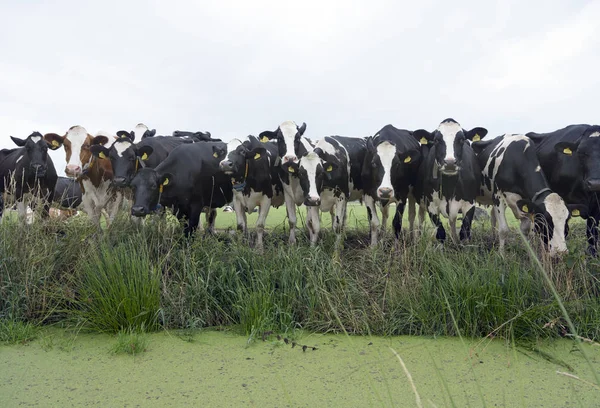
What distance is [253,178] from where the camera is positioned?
7.51 metres

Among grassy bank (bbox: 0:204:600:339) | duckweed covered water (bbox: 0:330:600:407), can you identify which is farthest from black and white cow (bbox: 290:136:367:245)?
duckweed covered water (bbox: 0:330:600:407)

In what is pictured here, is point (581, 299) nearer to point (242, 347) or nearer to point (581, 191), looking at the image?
point (581, 191)

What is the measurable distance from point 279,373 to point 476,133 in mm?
5252

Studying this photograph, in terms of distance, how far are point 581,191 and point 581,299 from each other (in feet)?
8.79

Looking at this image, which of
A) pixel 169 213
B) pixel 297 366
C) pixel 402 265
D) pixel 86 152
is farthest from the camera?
pixel 86 152

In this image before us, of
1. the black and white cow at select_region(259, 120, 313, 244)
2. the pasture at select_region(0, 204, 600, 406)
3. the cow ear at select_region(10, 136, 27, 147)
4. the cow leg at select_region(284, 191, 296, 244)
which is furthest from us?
the cow ear at select_region(10, 136, 27, 147)

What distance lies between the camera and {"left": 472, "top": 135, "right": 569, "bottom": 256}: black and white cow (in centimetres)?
549

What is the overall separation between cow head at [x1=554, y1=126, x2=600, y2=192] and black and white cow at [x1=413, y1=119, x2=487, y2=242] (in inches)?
46.2

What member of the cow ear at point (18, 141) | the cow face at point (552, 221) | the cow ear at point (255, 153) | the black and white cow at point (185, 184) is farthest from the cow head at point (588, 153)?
the cow ear at point (18, 141)

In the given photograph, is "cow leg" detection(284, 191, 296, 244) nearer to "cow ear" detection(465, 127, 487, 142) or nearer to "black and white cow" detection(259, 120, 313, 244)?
"black and white cow" detection(259, 120, 313, 244)

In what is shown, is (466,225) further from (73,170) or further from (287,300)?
(73,170)

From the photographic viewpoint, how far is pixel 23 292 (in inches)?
184

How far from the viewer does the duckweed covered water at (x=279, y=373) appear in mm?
3154

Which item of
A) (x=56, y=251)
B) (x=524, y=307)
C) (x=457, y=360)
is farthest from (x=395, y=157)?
(x=56, y=251)
